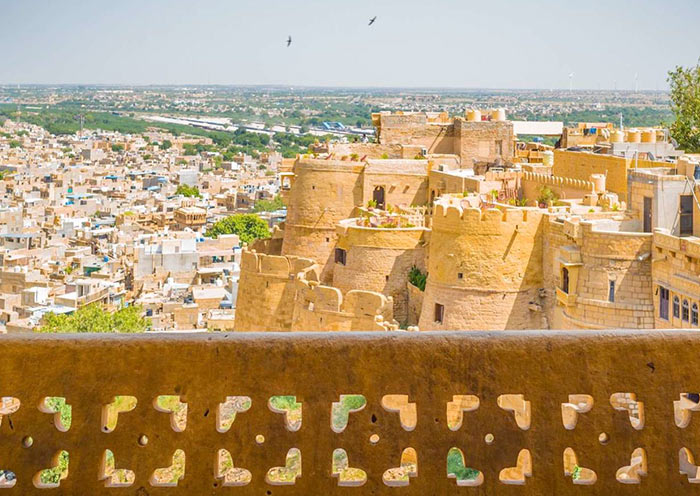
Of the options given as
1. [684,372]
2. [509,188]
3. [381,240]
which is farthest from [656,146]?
[684,372]

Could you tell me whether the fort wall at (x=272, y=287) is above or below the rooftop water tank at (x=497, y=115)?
below

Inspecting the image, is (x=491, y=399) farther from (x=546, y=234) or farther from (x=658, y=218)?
(x=546, y=234)

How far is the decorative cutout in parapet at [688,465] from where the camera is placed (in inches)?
158

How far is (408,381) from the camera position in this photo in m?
4.00

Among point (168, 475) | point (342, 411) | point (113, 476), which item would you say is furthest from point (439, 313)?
point (113, 476)

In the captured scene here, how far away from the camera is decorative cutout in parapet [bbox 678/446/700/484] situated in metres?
4.00

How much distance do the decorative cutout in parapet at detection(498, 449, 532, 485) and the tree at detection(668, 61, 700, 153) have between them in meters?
19.3

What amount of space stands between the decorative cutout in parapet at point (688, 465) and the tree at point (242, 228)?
5567 centimetres

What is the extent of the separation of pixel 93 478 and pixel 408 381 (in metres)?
1.22

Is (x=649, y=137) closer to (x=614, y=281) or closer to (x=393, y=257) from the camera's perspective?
(x=393, y=257)

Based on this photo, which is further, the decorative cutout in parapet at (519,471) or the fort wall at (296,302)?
the fort wall at (296,302)

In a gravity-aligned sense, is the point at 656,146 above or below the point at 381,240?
above

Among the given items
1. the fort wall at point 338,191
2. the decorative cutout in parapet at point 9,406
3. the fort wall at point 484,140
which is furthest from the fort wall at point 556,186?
the decorative cutout in parapet at point 9,406

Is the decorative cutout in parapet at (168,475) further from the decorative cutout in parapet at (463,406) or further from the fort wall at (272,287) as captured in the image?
the fort wall at (272,287)
